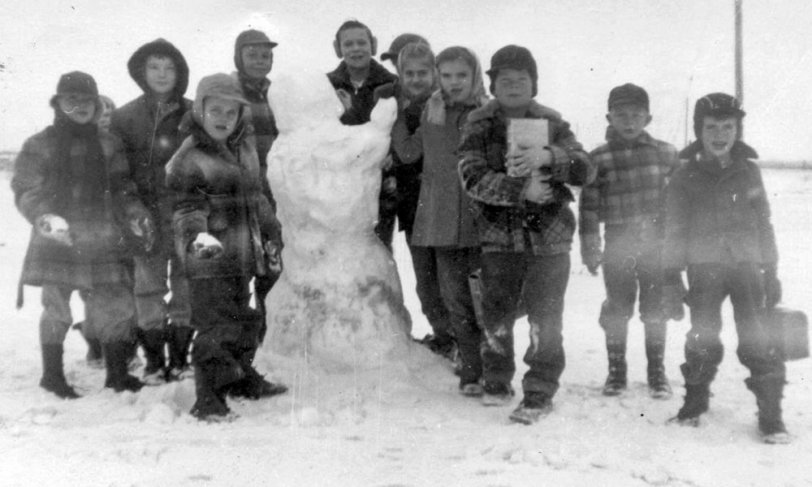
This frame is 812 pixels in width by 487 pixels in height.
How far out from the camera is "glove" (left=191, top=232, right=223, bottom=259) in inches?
135

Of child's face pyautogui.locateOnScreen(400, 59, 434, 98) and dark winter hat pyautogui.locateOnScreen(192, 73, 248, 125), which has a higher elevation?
child's face pyautogui.locateOnScreen(400, 59, 434, 98)

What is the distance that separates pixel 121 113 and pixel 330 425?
211 centimetres

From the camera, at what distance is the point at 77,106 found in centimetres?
408

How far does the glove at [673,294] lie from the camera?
148 inches

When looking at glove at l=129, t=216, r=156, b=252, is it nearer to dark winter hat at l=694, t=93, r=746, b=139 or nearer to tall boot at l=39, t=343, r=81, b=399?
tall boot at l=39, t=343, r=81, b=399

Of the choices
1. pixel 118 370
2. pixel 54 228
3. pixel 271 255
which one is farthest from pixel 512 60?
pixel 118 370

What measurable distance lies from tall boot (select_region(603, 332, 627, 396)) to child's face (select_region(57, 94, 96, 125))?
9.52 ft

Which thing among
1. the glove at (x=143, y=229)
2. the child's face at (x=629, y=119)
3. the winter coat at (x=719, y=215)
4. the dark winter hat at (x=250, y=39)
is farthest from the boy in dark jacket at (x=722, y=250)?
the glove at (x=143, y=229)

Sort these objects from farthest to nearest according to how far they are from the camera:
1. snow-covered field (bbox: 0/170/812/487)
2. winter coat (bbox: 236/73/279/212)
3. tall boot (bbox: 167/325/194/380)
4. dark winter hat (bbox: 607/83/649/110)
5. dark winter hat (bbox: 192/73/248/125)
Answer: winter coat (bbox: 236/73/279/212), tall boot (bbox: 167/325/194/380), dark winter hat (bbox: 607/83/649/110), dark winter hat (bbox: 192/73/248/125), snow-covered field (bbox: 0/170/812/487)

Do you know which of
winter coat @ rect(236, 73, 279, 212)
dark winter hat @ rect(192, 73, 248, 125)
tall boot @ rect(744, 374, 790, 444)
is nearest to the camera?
tall boot @ rect(744, 374, 790, 444)

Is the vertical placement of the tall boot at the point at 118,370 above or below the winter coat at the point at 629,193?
below

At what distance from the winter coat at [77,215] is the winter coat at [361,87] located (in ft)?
4.15

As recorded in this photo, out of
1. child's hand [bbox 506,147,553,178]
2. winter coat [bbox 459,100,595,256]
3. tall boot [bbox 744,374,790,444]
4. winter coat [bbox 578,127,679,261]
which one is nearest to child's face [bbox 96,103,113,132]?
winter coat [bbox 459,100,595,256]

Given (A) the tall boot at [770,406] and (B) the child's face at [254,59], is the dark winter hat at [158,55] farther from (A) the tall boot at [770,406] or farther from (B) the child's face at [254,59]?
(A) the tall boot at [770,406]
